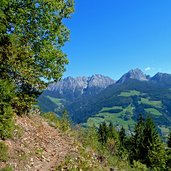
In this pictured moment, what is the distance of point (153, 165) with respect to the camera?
79.8 metres

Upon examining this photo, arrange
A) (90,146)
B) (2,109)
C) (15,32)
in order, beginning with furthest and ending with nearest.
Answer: (90,146), (15,32), (2,109)

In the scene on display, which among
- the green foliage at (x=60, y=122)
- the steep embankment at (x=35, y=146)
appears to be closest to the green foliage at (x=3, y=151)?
the steep embankment at (x=35, y=146)

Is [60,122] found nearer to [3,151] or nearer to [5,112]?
[5,112]

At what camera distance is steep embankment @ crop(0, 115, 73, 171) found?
18.7m

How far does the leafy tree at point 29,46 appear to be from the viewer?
20672 millimetres

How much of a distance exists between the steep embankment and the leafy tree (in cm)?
165

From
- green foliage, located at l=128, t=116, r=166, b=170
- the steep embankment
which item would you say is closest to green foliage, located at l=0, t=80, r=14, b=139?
the steep embankment

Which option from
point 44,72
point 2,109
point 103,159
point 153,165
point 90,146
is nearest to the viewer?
point 2,109

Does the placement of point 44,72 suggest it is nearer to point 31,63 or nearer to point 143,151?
point 31,63

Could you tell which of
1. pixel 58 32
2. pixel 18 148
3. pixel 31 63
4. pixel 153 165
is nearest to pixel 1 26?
pixel 31 63

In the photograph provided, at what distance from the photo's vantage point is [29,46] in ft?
70.9

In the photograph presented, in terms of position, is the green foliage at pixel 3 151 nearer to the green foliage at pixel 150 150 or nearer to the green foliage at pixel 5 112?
the green foliage at pixel 5 112

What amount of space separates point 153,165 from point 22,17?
65.4 m

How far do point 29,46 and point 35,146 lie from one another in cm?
610
